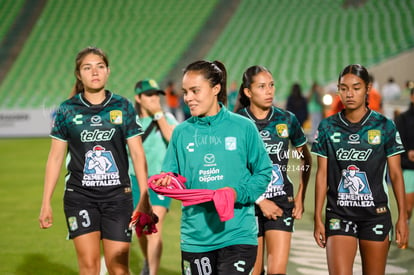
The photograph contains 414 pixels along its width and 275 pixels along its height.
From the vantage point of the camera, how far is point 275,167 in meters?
5.49

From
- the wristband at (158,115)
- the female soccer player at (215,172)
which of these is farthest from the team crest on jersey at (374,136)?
the wristband at (158,115)

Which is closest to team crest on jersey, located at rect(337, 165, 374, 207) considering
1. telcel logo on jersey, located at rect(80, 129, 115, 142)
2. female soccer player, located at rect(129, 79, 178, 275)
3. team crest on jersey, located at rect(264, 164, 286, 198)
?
team crest on jersey, located at rect(264, 164, 286, 198)

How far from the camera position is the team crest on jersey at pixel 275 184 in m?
5.48

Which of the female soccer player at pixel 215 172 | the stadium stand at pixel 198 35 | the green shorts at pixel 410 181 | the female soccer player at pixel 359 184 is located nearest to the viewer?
the female soccer player at pixel 215 172

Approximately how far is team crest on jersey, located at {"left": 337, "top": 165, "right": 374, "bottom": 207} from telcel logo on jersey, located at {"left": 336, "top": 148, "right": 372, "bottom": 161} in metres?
0.07

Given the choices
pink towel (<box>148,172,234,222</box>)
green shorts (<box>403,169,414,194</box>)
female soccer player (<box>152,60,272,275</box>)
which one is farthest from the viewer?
green shorts (<box>403,169,414,194</box>)

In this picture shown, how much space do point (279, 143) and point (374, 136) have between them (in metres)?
0.96

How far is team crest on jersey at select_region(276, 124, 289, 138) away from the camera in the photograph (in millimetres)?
5547

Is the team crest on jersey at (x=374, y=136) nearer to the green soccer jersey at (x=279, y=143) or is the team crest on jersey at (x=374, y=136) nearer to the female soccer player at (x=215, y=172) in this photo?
the green soccer jersey at (x=279, y=143)

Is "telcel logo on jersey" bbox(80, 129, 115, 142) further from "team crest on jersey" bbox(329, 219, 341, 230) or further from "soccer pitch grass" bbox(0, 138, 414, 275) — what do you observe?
"soccer pitch grass" bbox(0, 138, 414, 275)

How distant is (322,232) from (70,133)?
2106 millimetres

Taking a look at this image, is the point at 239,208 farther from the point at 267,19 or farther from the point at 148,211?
the point at 267,19

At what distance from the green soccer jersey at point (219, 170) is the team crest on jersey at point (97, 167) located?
3.36 ft

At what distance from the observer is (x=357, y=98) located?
4.84 meters
